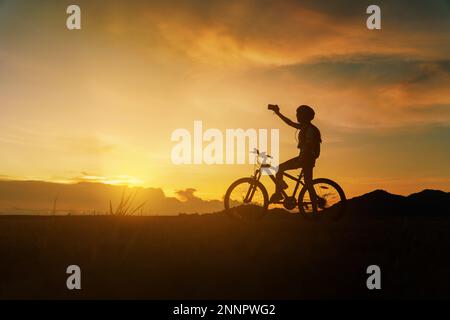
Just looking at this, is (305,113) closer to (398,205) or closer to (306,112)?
(306,112)

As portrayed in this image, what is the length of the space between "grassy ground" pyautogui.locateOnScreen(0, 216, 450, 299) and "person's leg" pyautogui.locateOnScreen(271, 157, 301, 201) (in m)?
1.81

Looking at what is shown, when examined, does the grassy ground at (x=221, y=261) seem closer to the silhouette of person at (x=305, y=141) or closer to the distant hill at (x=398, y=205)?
the silhouette of person at (x=305, y=141)

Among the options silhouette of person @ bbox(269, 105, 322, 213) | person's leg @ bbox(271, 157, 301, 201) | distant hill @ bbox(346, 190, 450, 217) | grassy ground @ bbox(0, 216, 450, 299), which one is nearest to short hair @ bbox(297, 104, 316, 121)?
silhouette of person @ bbox(269, 105, 322, 213)

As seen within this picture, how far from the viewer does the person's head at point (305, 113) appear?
13.3 m

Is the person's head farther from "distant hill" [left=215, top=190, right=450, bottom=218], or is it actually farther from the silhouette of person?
"distant hill" [left=215, top=190, right=450, bottom=218]

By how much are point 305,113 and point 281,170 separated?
1576mm

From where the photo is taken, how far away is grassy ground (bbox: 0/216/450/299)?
8711 millimetres

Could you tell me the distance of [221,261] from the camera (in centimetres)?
959

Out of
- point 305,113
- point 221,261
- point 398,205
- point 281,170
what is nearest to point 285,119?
point 305,113

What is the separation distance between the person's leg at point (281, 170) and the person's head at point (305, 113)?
953mm

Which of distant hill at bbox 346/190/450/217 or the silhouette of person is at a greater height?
the silhouette of person

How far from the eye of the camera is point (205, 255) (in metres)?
9.86
